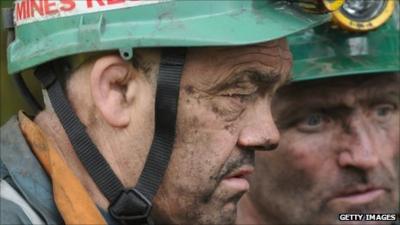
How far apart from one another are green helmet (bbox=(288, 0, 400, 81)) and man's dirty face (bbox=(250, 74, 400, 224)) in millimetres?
100

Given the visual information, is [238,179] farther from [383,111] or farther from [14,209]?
[383,111]

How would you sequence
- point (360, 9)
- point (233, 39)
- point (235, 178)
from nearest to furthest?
point (233, 39) → point (235, 178) → point (360, 9)

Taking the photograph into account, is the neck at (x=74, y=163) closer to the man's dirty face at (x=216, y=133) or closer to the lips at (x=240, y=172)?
the man's dirty face at (x=216, y=133)

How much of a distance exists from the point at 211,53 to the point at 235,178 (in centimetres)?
40

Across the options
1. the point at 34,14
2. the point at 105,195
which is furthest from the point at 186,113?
the point at 34,14

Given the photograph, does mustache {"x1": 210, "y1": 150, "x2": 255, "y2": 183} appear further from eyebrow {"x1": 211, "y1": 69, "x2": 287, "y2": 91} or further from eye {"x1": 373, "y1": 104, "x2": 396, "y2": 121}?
eye {"x1": 373, "y1": 104, "x2": 396, "y2": 121}

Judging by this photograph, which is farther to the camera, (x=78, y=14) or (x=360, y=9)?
(x=360, y=9)

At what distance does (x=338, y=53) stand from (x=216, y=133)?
111 cm

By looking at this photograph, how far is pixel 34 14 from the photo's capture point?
114 inches

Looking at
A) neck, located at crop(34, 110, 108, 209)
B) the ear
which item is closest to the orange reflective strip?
A: neck, located at crop(34, 110, 108, 209)

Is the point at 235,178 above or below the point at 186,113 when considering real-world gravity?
below

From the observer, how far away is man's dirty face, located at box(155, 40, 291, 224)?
2.77 metres

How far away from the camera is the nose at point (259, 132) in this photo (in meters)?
2.80

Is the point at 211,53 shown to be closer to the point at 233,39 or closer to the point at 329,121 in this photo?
the point at 233,39
